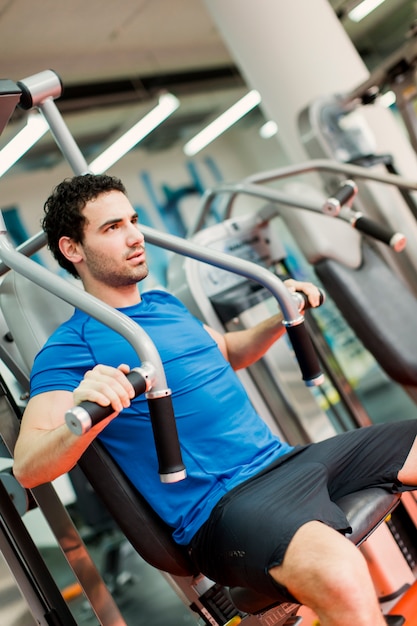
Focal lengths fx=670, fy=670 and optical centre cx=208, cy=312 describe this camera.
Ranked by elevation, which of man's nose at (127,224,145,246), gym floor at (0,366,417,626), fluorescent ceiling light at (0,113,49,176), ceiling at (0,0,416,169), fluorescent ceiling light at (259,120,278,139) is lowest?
gym floor at (0,366,417,626)

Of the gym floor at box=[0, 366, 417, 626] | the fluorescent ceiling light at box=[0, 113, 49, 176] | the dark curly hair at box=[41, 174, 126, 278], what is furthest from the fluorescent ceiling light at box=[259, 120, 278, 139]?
the dark curly hair at box=[41, 174, 126, 278]

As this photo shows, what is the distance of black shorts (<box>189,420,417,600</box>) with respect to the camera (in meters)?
1.36

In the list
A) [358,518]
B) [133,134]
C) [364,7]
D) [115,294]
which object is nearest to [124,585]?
[115,294]

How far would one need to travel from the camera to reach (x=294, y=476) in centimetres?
152

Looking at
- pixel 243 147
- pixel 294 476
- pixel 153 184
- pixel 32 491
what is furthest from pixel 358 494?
pixel 243 147

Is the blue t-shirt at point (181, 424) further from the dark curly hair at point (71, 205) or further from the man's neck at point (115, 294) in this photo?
the dark curly hair at point (71, 205)

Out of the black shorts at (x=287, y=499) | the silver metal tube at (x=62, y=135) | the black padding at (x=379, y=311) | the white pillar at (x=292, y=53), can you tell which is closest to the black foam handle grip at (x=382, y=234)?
the black padding at (x=379, y=311)

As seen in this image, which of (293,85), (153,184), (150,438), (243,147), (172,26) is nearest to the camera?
(150,438)

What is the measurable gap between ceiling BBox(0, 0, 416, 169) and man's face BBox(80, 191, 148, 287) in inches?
109

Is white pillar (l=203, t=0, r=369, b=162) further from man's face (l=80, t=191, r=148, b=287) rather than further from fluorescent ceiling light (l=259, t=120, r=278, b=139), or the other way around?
fluorescent ceiling light (l=259, t=120, r=278, b=139)

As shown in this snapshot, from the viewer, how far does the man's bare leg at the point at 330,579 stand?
1.22m

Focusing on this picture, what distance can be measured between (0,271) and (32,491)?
24.6 inches

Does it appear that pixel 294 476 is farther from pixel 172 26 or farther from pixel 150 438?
pixel 172 26

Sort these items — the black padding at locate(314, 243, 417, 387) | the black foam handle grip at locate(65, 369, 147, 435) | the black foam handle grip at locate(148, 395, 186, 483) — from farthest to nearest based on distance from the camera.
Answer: the black padding at locate(314, 243, 417, 387)
the black foam handle grip at locate(148, 395, 186, 483)
the black foam handle grip at locate(65, 369, 147, 435)
